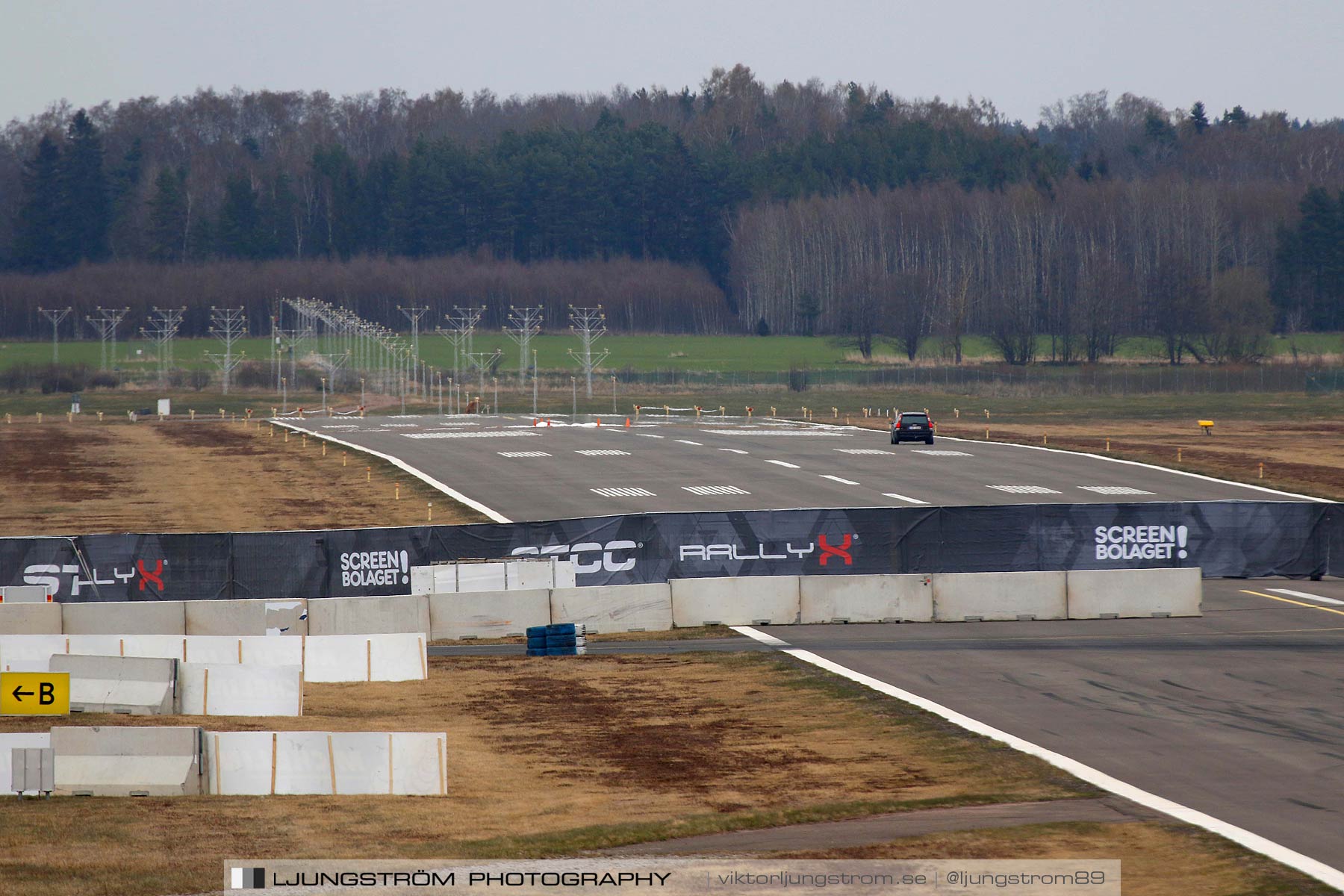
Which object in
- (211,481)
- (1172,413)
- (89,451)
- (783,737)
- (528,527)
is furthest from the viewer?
(1172,413)

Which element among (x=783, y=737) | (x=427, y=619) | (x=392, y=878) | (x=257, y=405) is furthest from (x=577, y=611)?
(x=257, y=405)

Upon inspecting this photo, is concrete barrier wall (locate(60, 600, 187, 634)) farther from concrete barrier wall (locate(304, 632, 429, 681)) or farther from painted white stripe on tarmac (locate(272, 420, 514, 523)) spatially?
painted white stripe on tarmac (locate(272, 420, 514, 523))

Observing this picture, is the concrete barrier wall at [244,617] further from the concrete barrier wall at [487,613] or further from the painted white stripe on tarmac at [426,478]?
the painted white stripe on tarmac at [426,478]

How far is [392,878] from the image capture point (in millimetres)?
14570

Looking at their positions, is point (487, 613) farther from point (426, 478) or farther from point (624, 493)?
point (426, 478)

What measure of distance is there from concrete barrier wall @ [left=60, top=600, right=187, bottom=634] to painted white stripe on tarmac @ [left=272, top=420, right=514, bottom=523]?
58.9 feet

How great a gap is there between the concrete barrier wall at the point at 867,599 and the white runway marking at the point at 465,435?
5618cm

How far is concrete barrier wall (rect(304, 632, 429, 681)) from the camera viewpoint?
1075 inches

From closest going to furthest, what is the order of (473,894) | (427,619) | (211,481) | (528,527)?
(473,894), (427,619), (528,527), (211,481)

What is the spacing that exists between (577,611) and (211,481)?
41877 millimetres

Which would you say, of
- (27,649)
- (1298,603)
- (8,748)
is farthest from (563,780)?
(1298,603)

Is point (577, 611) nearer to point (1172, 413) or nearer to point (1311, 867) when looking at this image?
point (1311, 867)

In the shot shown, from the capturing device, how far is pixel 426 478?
66.2 meters

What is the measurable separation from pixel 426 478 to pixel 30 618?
3579 centimetres
